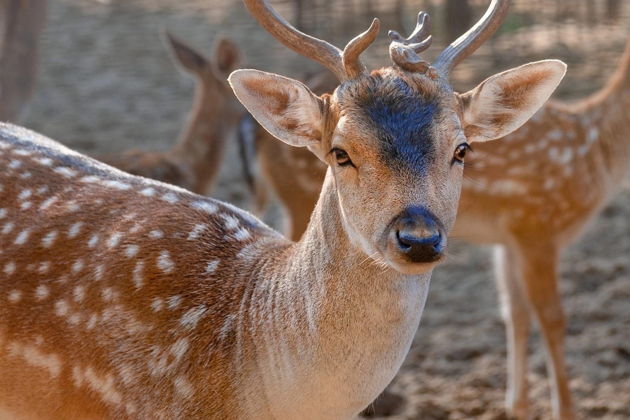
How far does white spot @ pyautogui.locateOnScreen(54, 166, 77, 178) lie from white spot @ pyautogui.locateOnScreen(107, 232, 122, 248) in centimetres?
36

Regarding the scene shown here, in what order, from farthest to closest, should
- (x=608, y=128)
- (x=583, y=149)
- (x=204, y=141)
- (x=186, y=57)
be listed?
(x=186, y=57)
(x=204, y=141)
(x=608, y=128)
(x=583, y=149)

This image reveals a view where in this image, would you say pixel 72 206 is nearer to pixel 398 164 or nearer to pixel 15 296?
pixel 15 296

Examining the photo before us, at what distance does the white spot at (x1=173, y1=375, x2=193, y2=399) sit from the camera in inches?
119

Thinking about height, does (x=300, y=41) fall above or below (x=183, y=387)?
above

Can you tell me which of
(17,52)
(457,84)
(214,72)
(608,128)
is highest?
(457,84)

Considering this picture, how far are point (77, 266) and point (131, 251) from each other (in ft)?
0.54

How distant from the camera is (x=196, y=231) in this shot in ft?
10.8

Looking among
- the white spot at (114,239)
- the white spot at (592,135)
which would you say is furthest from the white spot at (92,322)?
the white spot at (592,135)

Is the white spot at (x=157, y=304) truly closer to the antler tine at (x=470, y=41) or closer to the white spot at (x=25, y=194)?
the white spot at (x=25, y=194)

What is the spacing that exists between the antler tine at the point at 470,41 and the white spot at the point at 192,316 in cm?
93

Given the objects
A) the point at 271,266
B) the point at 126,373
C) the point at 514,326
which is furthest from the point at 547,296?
the point at 126,373

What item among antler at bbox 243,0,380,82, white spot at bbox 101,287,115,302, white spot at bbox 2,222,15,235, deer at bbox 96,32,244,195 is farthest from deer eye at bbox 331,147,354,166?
deer at bbox 96,32,244,195

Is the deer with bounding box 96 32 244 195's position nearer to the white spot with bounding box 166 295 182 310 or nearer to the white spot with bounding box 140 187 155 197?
the white spot with bounding box 140 187 155 197

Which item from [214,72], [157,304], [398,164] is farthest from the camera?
[214,72]
